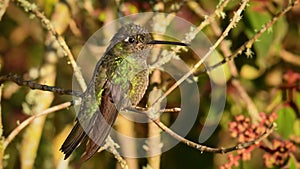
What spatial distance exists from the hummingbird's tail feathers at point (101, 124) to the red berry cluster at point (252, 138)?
557 mm

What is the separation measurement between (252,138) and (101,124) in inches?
24.7

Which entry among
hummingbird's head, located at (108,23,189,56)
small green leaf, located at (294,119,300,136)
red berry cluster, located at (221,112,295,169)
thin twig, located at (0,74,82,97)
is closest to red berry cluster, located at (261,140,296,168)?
red berry cluster, located at (221,112,295,169)

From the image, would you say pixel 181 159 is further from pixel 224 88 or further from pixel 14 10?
pixel 14 10

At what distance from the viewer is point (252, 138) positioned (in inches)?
101

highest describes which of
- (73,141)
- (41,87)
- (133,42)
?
(133,42)

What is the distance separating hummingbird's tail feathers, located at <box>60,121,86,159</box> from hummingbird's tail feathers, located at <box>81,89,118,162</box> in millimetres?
31

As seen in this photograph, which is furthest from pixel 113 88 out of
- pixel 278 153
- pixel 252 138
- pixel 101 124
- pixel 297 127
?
pixel 297 127

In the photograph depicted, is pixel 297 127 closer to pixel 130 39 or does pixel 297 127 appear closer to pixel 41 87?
Answer: pixel 130 39

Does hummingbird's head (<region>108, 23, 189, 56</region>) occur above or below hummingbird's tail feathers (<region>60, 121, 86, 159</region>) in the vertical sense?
above

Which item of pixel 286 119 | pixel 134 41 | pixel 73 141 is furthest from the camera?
pixel 286 119

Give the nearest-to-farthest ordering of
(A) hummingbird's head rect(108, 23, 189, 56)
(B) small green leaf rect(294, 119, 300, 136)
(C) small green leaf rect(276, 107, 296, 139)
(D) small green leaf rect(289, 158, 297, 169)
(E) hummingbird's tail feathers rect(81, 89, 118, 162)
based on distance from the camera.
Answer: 1. (E) hummingbird's tail feathers rect(81, 89, 118, 162)
2. (A) hummingbird's head rect(108, 23, 189, 56)
3. (D) small green leaf rect(289, 158, 297, 169)
4. (C) small green leaf rect(276, 107, 296, 139)
5. (B) small green leaf rect(294, 119, 300, 136)

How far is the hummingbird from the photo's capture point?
217cm

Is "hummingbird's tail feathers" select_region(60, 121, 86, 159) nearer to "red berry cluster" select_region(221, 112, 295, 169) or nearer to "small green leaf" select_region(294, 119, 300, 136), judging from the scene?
"red berry cluster" select_region(221, 112, 295, 169)

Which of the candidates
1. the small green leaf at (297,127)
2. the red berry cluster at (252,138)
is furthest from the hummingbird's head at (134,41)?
the small green leaf at (297,127)
